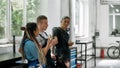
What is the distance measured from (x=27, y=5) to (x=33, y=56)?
3135 millimetres

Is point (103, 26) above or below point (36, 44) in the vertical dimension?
above

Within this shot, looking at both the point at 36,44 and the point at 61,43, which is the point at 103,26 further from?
the point at 36,44

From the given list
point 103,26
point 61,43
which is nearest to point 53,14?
point 61,43

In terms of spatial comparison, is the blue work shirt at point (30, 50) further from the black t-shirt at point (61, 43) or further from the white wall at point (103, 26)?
the white wall at point (103, 26)

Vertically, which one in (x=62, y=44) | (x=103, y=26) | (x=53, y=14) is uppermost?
(x=53, y=14)

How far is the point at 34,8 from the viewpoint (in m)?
6.75

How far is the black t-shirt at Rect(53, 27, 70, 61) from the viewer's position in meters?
4.98

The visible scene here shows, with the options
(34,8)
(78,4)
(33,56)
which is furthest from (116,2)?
(33,56)

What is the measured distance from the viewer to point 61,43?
5.09 metres

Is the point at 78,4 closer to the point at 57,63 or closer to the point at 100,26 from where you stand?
the point at 100,26

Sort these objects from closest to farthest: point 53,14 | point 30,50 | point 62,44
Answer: point 30,50, point 62,44, point 53,14

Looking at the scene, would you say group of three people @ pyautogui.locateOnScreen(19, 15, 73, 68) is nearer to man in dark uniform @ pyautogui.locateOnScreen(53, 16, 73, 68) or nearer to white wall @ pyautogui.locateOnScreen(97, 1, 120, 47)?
man in dark uniform @ pyautogui.locateOnScreen(53, 16, 73, 68)

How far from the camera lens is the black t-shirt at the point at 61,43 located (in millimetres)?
4979

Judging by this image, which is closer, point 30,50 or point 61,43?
point 30,50
